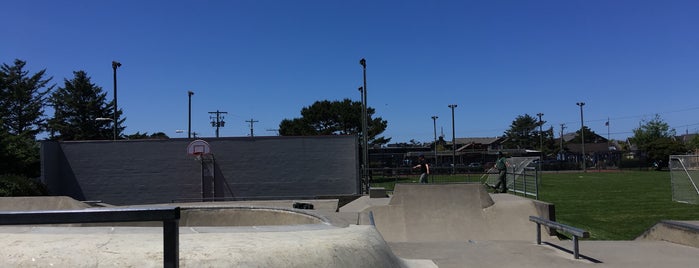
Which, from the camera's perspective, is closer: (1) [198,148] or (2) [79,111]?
(1) [198,148]

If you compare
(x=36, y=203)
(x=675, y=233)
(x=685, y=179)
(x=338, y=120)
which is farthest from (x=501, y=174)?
(x=338, y=120)

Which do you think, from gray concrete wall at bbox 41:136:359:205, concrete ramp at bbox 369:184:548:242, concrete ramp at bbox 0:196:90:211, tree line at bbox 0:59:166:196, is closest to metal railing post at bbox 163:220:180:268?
concrete ramp at bbox 369:184:548:242

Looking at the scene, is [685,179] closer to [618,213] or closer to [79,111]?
[618,213]

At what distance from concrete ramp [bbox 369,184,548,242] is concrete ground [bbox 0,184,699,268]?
0.08 ft

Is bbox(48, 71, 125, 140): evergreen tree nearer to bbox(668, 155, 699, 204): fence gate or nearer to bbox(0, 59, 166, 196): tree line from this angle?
bbox(0, 59, 166, 196): tree line

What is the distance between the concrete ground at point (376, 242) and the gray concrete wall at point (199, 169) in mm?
9453

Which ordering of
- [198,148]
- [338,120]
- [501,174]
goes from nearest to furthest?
[501,174] < [198,148] < [338,120]

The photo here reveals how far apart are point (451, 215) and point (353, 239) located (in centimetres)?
887

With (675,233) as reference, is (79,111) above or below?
above

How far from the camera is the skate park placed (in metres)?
3.44

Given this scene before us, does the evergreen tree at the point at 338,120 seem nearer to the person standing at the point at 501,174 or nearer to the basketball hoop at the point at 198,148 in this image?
the basketball hoop at the point at 198,148

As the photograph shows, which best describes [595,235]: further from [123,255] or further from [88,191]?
[88,191]

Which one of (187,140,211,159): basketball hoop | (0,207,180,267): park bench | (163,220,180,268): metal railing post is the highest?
(187,140,211,159): basketball hoop

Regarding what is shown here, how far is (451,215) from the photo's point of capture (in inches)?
502
